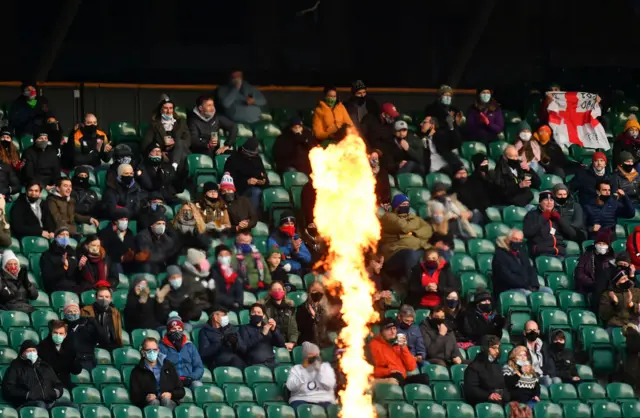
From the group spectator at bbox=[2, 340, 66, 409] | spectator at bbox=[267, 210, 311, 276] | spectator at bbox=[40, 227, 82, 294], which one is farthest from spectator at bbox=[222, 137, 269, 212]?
spectator at bbox=[2, 340, 66, 409]

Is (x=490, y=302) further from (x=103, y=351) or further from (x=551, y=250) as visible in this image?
(x=103, y=351)

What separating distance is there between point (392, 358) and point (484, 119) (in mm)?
5321

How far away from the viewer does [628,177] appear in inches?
941

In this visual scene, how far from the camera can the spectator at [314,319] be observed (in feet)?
65.8

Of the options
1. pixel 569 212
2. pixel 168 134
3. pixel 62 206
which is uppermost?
pixel 168 134

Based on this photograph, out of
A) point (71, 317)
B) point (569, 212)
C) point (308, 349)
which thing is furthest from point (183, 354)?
point (569, 212)

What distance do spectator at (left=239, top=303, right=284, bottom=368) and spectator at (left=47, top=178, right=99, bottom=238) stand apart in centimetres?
239

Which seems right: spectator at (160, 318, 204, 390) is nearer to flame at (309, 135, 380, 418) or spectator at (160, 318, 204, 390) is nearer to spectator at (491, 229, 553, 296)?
flame at (309, 135, 380, 418)

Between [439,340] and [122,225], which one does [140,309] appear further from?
[439,340]

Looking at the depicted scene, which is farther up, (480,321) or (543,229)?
(543,229)

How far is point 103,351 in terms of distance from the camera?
1925 cm

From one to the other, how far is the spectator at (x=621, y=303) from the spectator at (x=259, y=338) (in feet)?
13.5

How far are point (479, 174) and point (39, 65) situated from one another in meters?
5.75

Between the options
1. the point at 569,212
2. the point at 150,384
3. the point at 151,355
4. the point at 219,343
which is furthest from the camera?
the point at 569,212
